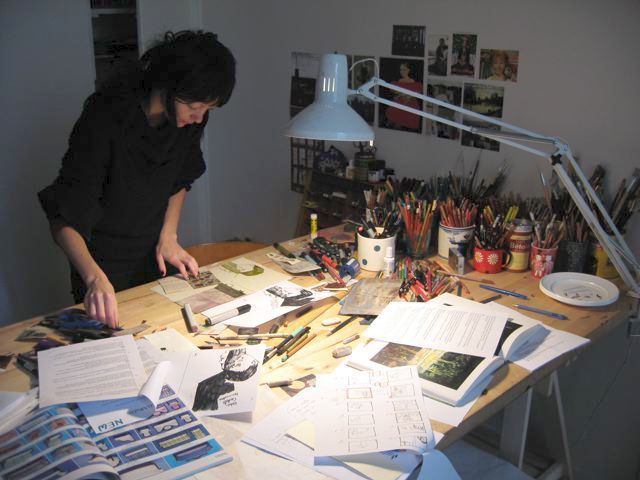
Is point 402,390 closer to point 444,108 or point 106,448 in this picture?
point 106,448

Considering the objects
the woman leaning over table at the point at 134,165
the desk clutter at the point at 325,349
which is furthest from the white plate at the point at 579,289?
the woman leaning over table at the point at 134,165

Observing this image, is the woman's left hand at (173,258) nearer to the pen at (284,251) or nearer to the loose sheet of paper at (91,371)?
the pen at (284,251)

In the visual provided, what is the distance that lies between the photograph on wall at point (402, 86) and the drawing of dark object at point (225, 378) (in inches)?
46.1

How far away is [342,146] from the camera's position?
98.1 inches

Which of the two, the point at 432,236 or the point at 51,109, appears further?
the point at 51,109

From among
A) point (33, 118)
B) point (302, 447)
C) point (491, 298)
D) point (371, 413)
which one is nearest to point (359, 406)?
point (371, 413)

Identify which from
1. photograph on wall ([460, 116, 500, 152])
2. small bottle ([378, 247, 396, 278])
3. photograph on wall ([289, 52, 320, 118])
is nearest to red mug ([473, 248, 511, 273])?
small bottle ([378, 247, 396, 278])

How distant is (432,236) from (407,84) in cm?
57

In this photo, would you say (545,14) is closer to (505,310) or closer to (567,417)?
(505,310)

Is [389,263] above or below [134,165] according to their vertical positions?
below

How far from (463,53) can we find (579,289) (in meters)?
0.83

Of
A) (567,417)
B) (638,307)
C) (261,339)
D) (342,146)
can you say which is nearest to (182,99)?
(261,339)

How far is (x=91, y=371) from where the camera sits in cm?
124

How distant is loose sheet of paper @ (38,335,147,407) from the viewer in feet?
3.84
